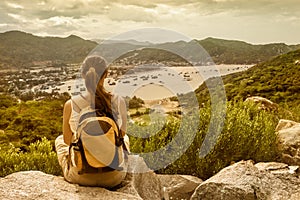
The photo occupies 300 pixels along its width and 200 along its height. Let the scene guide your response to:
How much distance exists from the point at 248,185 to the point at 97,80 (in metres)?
1.65

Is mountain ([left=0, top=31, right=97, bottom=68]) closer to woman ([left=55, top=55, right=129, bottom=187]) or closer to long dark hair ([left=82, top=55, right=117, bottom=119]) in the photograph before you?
woman ([left=55, top=55, right=129, bottom=187])

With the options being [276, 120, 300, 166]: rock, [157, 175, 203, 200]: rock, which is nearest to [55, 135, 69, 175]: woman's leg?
[157, 175, 203, 200]: rock

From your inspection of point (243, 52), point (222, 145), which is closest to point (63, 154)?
point (222, 145)

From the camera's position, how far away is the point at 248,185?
3.58 metres

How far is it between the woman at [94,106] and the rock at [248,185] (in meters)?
0.82

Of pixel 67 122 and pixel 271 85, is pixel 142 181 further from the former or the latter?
pixel 271 85

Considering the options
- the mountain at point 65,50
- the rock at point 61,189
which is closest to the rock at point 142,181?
the rock at point 61,189

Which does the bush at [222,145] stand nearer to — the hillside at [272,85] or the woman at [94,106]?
the woman at [94,106]

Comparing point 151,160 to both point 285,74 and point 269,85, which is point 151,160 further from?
point 285,74

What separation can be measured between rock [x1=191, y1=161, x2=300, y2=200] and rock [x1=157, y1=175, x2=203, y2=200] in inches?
18.4

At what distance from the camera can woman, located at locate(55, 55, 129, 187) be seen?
3295 millimetres

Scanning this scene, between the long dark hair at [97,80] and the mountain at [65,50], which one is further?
the mountain at [65,50]

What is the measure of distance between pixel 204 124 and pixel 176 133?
39cm

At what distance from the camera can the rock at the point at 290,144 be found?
507cm
